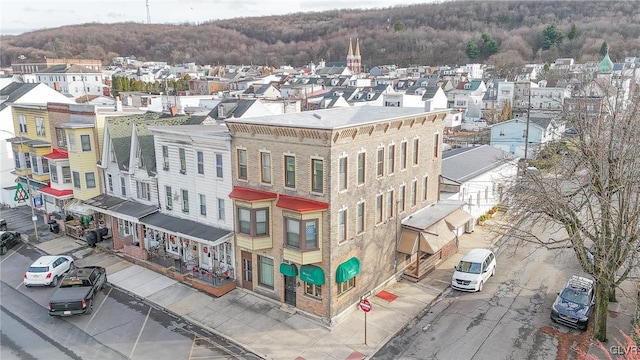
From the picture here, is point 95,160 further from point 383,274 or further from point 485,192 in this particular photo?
point 485,192

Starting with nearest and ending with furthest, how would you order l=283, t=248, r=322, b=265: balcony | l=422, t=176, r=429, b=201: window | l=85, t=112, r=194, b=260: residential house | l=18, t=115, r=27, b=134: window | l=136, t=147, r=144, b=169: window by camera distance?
l=283, t=248, r=322, b=265: balcony, l=422, t=176, r=429, b=201: window, l=85, t=112, r=194, b=260: residential house, l=136, t=147, r=144, b=169: window, l=18, t=115, r=27, b=134: window

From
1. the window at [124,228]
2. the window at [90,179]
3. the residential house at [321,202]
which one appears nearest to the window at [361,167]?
the residential house at [321,202]

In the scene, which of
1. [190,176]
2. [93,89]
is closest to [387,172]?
[190,176]

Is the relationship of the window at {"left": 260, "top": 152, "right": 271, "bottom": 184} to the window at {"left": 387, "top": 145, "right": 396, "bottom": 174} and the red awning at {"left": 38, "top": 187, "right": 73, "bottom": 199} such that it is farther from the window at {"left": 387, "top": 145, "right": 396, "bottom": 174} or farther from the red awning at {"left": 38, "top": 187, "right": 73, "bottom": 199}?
the red awning at {"left": 38, "top": 187, "right": 73, "bottom": 199}

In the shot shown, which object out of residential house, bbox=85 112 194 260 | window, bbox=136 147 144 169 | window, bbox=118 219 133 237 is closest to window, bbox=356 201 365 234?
residential house, bbox=85 112 194 260

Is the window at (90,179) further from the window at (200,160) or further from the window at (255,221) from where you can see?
the window at (255,221)
